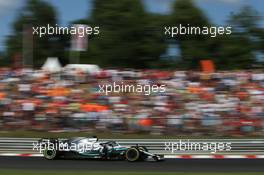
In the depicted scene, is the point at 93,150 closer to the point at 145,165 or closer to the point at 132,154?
the point at 132,154

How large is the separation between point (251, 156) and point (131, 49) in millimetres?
22326

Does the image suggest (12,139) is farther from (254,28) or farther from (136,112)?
(254,28)

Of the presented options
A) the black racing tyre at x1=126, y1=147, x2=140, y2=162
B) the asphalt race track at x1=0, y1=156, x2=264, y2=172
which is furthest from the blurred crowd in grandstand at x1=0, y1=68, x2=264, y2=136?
the black racing tyre at x1=126, y1=147, x2=140, y2=162

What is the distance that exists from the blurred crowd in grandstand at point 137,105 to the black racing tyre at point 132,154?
4.45 meters

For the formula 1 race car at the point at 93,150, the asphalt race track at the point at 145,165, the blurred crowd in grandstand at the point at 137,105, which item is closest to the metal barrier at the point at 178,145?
the blurred crowd in grandstand at the point at 137,105

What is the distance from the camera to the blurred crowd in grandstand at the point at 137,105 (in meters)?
18.7

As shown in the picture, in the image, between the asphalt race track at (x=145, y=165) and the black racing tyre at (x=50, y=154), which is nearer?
the asphalt race track at (x=145, y=165)

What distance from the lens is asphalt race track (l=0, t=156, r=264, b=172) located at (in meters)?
13.1

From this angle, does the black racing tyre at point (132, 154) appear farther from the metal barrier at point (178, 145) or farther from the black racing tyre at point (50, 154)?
the metal barrier at point (178, 145)

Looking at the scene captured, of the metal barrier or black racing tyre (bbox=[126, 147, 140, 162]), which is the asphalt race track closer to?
black racing tyre (bbox=[126, 147, 140, 162])

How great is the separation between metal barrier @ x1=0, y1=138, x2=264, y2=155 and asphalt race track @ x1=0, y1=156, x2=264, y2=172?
1.68 meters

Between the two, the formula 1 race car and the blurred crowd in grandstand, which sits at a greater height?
the blurred crowd in grandstand

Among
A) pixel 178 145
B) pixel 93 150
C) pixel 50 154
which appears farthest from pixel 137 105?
pixel 50 154

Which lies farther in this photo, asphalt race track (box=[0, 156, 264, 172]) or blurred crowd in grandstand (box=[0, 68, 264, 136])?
blurred crowd in grandstand (box=[0, 68, 264, 136])
